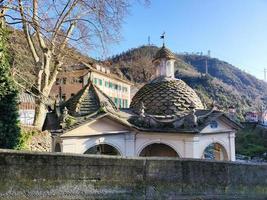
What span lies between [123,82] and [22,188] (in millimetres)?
52055

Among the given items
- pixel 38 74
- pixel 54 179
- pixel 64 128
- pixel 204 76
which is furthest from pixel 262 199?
pixel 204 76

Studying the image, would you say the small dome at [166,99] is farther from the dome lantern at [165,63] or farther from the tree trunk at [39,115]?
the tree trunk at [39,115]

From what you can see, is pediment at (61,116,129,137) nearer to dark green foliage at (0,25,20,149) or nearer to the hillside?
dark green foliage at (0,25,20,149)

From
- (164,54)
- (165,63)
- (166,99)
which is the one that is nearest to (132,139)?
(166,99)

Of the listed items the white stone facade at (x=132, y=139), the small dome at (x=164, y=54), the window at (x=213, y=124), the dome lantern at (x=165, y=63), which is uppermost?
the small dome at (x=164, y=54)

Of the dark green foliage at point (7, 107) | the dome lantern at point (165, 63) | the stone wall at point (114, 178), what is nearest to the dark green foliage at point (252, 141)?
the dome lantern at point (165, 63)

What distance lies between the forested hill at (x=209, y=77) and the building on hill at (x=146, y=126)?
19.9 meters

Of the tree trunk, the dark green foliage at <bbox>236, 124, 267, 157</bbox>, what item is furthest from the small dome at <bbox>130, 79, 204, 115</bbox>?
the dark green foliage at <bbox>236, 124, 267, 157</bbox>

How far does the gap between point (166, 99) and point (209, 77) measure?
80.7 meters

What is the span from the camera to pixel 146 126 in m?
13.7

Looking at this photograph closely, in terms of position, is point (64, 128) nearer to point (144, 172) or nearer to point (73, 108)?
point (73, 108)

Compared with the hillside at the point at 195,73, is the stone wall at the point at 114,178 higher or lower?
lower

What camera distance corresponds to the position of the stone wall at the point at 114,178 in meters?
5.60

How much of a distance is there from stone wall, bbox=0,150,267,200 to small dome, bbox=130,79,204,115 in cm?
819
